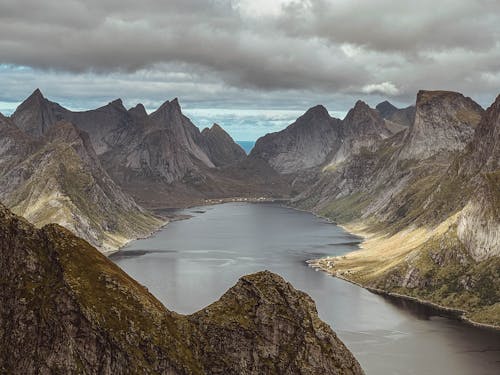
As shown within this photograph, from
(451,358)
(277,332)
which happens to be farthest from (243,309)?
(451,358)

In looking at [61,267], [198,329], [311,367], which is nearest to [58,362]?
[61,267]

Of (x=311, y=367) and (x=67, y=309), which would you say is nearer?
(x=67, y=309)

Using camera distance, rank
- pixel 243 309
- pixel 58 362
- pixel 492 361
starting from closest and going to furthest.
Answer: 1. pixel 58 362
2. pixel 243 309
3. pixel 492 361

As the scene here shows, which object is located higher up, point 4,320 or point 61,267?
point 61,267

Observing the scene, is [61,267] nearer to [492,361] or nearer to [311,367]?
[311,367]

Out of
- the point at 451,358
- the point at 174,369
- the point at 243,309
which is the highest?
the point at 243,309

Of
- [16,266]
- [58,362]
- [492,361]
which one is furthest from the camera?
[492,361]
